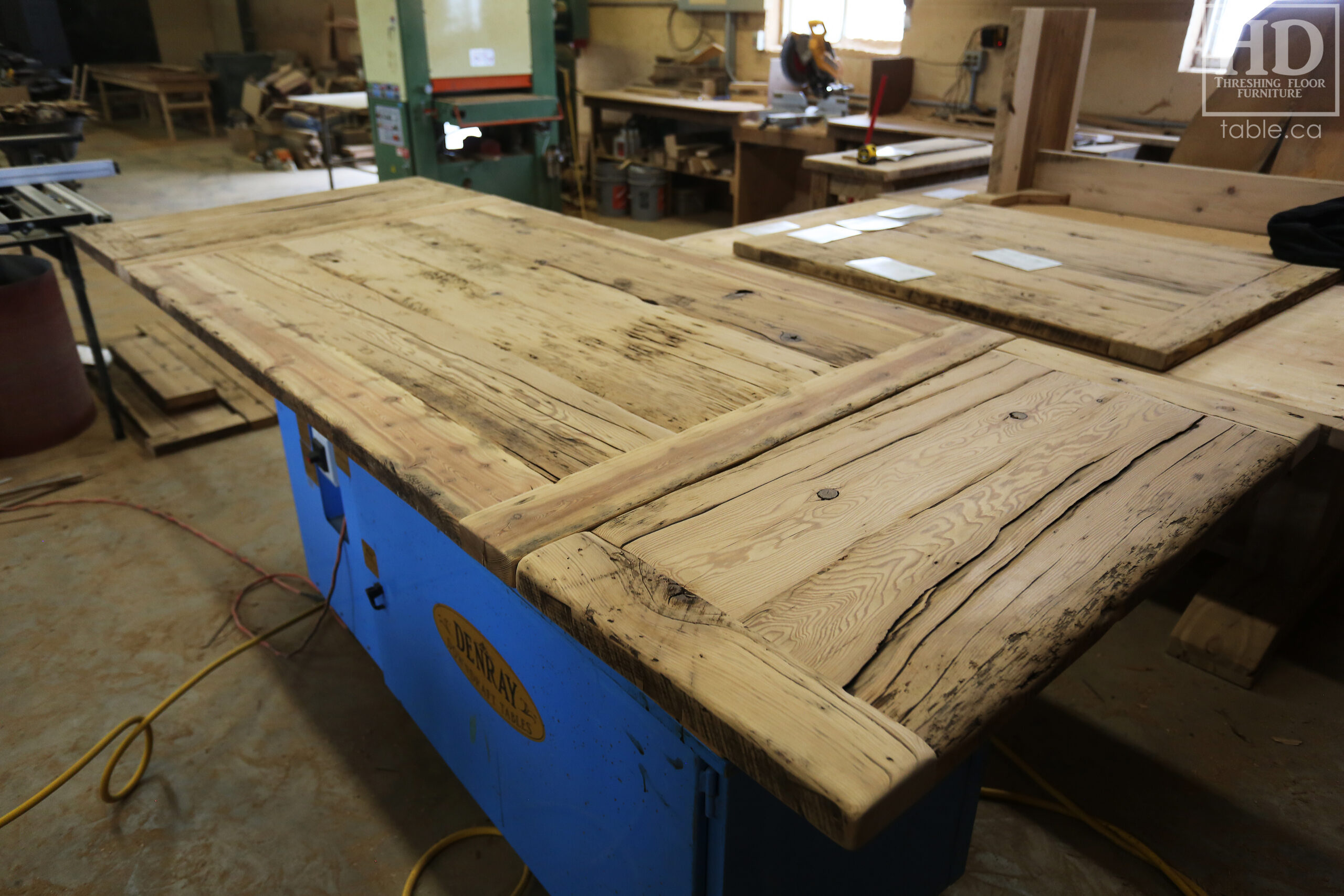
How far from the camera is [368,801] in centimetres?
163

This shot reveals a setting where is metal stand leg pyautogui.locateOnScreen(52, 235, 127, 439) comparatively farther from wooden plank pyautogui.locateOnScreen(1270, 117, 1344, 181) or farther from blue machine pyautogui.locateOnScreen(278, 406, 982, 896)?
wooden plank pyautogui.locateOnScreen(1270, 117, 1344, 181)

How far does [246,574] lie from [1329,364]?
2.43 m

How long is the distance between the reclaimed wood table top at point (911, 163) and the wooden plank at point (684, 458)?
72.0 inches

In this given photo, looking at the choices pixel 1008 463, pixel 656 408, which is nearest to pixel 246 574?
pixel 656 408

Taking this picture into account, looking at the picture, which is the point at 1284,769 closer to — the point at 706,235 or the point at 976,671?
the point at 976,671

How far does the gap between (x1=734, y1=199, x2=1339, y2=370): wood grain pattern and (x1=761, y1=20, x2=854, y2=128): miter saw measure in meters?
2.25

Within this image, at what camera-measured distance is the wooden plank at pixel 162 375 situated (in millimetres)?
3039

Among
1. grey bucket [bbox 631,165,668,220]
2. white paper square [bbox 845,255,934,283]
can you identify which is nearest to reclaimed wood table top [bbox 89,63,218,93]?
grey bucket [bbox 631,165,668,220]

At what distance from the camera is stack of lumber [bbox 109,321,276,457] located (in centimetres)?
291

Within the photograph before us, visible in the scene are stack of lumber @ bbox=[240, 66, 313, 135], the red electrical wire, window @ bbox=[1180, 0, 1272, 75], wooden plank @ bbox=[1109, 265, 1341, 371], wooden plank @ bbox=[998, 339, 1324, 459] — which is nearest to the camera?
wooden plank @ bbox=[998, 339, 1324, 459]

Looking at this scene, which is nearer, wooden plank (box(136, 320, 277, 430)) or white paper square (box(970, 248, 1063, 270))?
white paper square (box(970, 248, 1063, 270))

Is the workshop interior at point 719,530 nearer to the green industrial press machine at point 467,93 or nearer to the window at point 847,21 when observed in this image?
the green industrial press machine at point 467,93

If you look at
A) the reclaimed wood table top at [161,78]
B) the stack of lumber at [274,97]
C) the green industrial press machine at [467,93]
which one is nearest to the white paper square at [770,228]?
the green industrial press machine at [467,93]

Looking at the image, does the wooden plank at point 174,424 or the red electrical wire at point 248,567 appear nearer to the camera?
the red electrical wire at point 248,567
